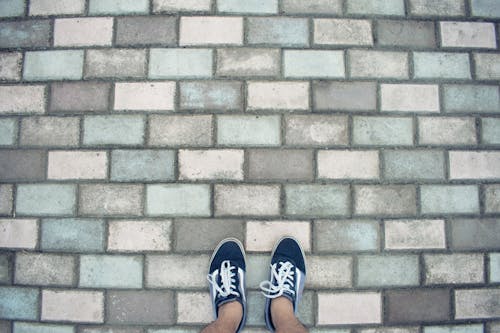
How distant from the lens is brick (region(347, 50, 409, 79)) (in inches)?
70.2

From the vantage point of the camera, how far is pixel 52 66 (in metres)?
1.80

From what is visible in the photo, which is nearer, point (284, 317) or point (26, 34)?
point (284, 317)

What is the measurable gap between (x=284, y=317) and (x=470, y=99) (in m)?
1.48

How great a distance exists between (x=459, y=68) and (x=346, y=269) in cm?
122

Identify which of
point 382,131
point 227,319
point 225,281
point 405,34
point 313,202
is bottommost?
point 227,319

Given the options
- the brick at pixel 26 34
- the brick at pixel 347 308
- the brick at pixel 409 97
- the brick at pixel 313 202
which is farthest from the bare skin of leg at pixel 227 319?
the brick at pixel 26 34

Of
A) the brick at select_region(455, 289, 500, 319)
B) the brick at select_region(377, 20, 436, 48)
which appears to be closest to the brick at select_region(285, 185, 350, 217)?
the brick at select_region(455, 289, 500, 319)

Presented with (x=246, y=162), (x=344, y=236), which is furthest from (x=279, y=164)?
(x=344, y=236)

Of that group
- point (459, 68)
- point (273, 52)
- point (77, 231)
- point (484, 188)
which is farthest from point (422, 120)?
point (77, 231)

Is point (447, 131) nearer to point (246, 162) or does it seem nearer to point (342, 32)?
point (342, 32)

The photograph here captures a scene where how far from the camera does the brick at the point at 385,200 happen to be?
1.73 meters

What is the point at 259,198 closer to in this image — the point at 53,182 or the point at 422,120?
the point at 422,120

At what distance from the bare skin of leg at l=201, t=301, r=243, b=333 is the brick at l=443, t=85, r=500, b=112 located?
149 cm

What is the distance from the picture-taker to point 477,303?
1744 mm
